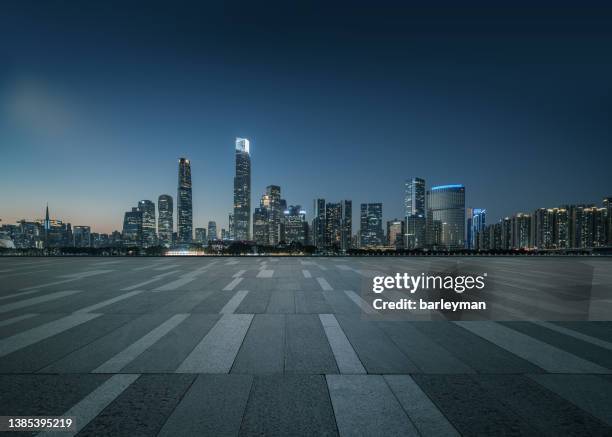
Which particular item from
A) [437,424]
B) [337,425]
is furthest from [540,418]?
[337,425]

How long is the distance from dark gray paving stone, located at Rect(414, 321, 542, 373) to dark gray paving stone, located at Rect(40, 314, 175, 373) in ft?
25.1

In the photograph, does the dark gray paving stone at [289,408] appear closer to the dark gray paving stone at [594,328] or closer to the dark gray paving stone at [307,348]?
the dark gray paving stone at [307,348]

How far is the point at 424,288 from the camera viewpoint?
15938 mm

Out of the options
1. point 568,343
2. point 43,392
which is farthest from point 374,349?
point 43,392

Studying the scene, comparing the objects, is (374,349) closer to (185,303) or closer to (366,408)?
(366,408)

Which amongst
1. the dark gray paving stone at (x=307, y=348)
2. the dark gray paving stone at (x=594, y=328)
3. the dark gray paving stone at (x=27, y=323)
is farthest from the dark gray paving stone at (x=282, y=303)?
the dark gray paving stone at (x=594, y=328)

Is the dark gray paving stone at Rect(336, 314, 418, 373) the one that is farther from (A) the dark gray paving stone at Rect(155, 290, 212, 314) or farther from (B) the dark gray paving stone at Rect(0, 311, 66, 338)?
(B) the dark gray paving stone at Rect(0, 311, 66, 338)

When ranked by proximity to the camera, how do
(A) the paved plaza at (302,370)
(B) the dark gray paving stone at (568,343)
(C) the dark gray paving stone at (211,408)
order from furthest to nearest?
(B) the dark gray paving stone at (568,343)
(A) the paved plaza at (302,370)
(C) the dark gray paving stone at (211,408)

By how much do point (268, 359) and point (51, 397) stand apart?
3.63 metres

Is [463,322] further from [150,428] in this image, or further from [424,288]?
[150,428]

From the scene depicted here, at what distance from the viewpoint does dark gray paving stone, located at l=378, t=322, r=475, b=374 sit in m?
5.88

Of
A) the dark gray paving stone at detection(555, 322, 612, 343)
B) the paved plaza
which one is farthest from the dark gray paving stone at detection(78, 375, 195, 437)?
the dark gray paving stone at detection(555, 322, 612, 343)

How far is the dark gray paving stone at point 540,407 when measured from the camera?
4.02m

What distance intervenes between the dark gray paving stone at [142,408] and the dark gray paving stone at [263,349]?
1.11m
